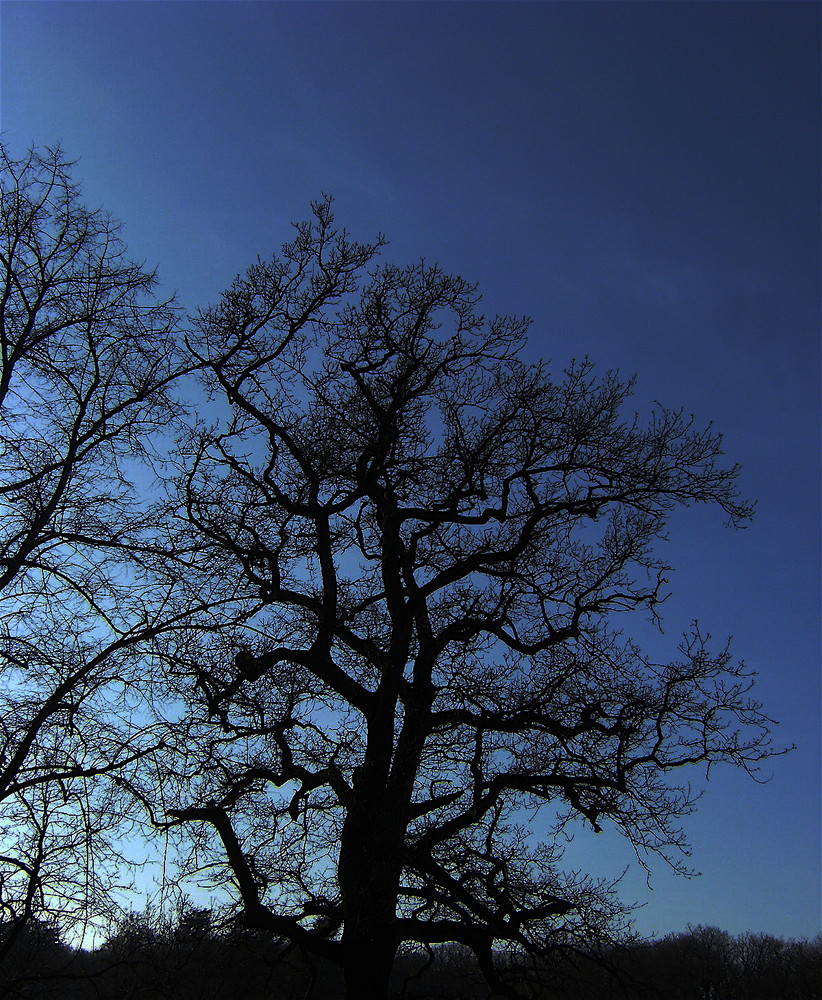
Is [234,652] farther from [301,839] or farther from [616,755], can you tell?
[616,755]

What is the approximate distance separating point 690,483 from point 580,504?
1475 millimetres

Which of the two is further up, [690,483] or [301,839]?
[690,483]

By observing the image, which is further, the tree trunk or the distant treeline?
the tree trunk

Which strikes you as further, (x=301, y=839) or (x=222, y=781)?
(x=301, y=839)

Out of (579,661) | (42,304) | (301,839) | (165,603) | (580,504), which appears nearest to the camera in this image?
(42,304)

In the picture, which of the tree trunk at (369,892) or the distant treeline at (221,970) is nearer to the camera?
the distant treeline at (221,970)

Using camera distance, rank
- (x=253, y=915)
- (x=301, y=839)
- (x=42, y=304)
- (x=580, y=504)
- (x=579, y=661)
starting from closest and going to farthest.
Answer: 1. (x=42, y=304)
2. (x=253, y=915)
3. (x=301, y=839)
4. (x=579, y=661)
5. (x=580, y=504)

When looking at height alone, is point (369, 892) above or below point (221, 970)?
above

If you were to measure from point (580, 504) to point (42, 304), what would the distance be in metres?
7.08

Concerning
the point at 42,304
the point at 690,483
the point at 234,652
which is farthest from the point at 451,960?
the point at 42,304

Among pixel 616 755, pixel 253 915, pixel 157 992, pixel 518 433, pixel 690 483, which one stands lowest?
pixel 157 992

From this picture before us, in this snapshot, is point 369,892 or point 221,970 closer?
point 369,892

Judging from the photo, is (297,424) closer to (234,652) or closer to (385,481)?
(385,481)

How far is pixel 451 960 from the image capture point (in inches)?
440
